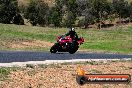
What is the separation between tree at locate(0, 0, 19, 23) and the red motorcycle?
7407cm

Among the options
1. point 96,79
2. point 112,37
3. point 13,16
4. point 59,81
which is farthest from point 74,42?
point 13,16

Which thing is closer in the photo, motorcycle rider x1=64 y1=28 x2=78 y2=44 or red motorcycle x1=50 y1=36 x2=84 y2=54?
red motorcycle x1=50 y1=36 x2=84 y2=54

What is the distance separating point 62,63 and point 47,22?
96929mm

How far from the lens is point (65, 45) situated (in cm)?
2791

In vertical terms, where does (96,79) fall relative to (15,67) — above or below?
above

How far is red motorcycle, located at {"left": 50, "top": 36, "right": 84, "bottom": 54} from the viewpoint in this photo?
27.6m

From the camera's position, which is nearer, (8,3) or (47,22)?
(8,3)

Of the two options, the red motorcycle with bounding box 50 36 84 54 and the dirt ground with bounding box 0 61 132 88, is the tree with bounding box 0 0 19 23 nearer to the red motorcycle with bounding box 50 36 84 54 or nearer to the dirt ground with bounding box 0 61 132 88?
the red motorcycle with bounding box 50 36 84 54

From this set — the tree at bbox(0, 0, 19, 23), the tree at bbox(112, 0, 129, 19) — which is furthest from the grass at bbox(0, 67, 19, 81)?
the tree at bbox(112, 0, 129, 19)

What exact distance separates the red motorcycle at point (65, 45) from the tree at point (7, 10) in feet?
243

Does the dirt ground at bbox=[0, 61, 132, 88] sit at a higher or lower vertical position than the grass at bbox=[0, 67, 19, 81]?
lower

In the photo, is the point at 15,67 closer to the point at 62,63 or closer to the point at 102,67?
the point at 62,63

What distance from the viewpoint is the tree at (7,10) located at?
101 meters

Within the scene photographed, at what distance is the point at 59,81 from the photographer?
14195 mm
